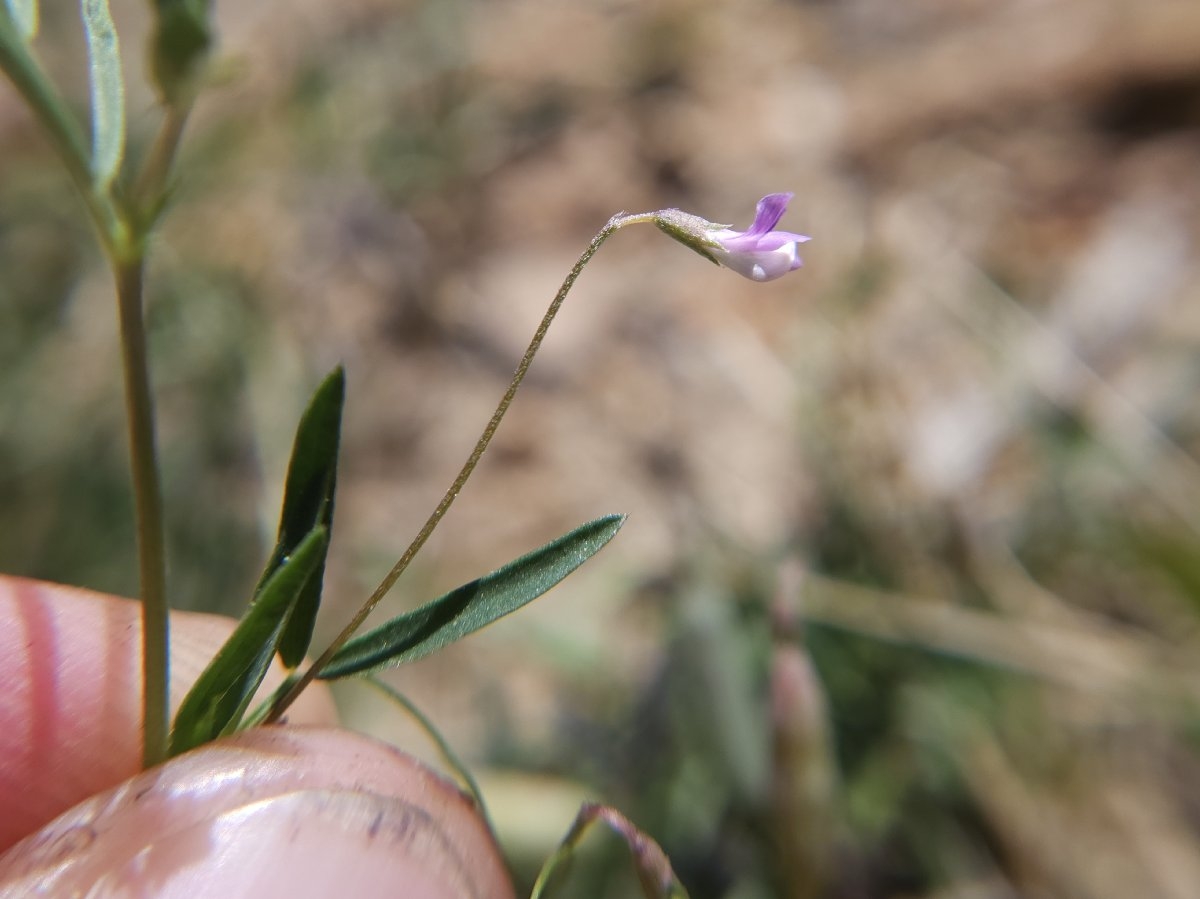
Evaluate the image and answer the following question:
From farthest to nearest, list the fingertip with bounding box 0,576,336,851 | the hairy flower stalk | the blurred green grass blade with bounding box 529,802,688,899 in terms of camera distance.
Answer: the fingertip with bounding box 0,576,336,851 < the blurred green grass blade with bounding box 529,802,688,899 < the hairy flower stalk

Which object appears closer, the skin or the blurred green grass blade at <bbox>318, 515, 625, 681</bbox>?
the blurred green grass blade at <bbox>318, 515, 625, 681</bbox>

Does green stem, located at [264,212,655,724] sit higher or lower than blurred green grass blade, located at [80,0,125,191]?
lower

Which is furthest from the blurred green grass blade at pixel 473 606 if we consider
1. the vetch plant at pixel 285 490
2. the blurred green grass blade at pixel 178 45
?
the blurred green grass blade at pixel 178 45

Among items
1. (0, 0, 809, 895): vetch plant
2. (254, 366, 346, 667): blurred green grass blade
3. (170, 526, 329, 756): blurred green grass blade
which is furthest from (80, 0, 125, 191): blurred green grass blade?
(170, 526, 329, 756): blurred green grass blade

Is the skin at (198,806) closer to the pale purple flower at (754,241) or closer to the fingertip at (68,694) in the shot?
the fingertip at (68,694)

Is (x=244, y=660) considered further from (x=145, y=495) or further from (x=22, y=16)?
(x=22, y=16)

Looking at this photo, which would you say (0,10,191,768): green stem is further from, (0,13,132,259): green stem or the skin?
the skin

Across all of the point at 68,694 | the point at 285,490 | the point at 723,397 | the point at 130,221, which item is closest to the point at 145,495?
the point at 285,490

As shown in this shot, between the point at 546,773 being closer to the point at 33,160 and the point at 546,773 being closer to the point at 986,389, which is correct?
the point at 986,389
